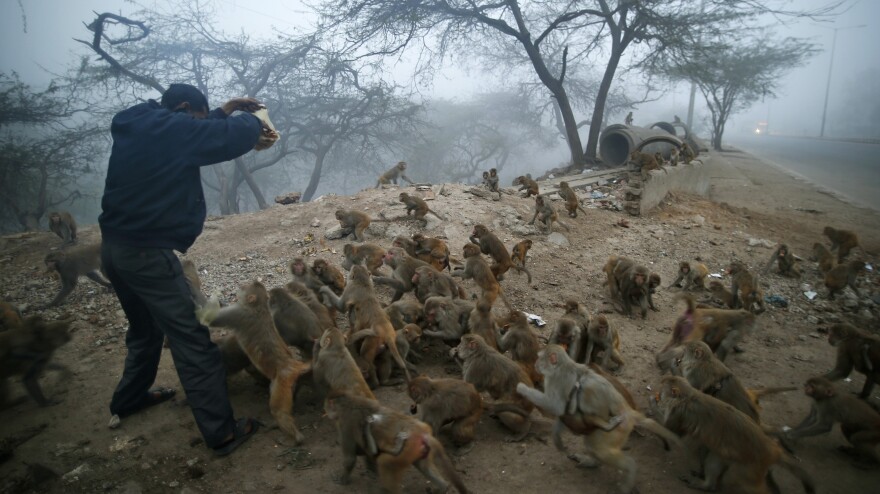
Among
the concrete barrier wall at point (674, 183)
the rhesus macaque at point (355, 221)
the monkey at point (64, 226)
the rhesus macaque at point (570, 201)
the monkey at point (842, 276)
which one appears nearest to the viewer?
the monkey at point (842, 276)

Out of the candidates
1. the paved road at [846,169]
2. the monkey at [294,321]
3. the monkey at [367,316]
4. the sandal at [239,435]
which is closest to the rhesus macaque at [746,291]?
the monkey at [367,316]

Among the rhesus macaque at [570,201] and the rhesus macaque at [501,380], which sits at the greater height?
the rhesus macaque at [570,201]

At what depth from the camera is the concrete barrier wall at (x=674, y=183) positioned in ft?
39.0

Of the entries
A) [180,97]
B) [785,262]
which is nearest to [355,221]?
[180,97]

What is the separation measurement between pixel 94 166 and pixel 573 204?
1815 cm

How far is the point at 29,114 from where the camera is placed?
1409 centimetres

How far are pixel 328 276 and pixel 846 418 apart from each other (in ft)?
18.3

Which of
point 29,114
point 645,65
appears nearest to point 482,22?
point 645,65

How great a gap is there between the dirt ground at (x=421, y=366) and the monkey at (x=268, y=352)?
317 mm

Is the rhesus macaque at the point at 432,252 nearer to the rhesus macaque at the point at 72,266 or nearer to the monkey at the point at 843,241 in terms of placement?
the rhesus macaque at the point at 72,266

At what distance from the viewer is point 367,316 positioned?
16.4 feet

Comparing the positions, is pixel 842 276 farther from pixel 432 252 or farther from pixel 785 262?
pixel 432 252

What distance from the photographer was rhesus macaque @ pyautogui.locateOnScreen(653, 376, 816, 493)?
10.8ft

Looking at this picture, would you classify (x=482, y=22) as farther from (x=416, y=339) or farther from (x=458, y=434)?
(x=458, y=434)
